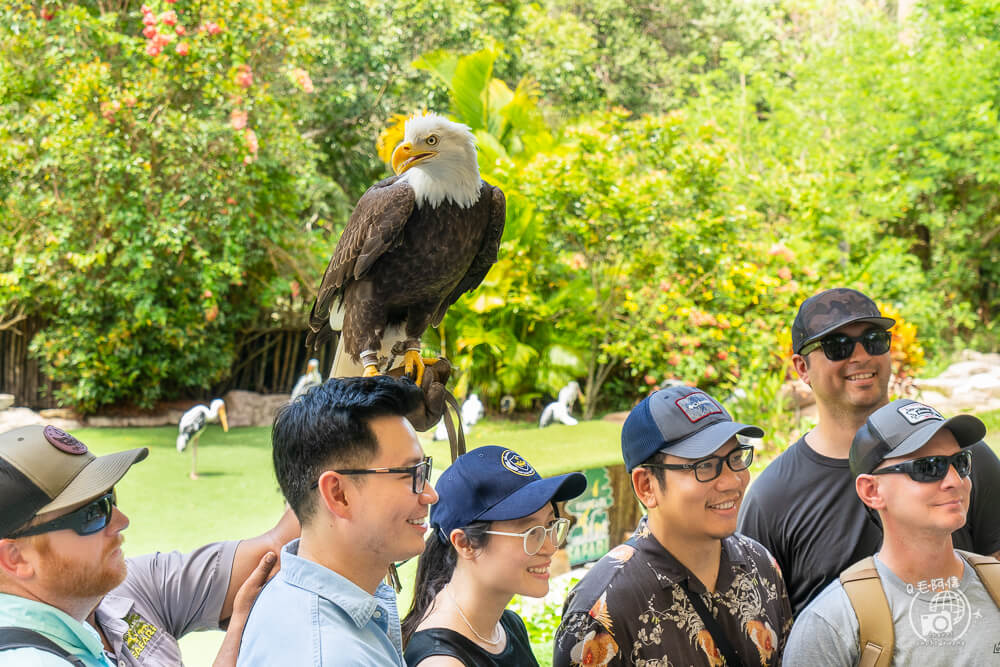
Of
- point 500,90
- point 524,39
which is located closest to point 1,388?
point 500,90

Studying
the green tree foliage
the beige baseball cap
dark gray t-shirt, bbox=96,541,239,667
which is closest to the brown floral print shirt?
dark gray t-shirt, bbox=96,541,239,667

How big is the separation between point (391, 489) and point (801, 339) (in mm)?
1278

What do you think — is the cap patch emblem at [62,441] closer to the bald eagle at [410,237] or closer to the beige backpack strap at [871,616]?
the bald eagle at [410,237]

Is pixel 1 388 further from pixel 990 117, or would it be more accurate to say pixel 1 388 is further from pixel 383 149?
pixel 990 117

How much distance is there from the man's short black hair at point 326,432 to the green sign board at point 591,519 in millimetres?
4329

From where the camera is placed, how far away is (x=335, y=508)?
1.29 metres

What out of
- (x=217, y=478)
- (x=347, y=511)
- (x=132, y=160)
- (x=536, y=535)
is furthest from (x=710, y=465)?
(x=132, y=160)

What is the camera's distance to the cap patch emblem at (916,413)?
1.69 meters

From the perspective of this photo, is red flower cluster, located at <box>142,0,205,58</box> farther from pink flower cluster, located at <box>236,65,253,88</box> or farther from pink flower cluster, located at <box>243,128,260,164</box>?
pink flower cluster, located at <box>243,128,260,164</box>

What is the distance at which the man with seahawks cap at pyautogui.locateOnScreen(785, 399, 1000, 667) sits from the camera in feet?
5.21

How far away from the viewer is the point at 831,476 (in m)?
2.01

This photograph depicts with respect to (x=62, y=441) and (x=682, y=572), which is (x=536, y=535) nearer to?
(x=682, y=572)

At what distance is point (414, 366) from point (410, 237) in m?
0.31

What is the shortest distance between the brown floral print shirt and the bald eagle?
0.63m
